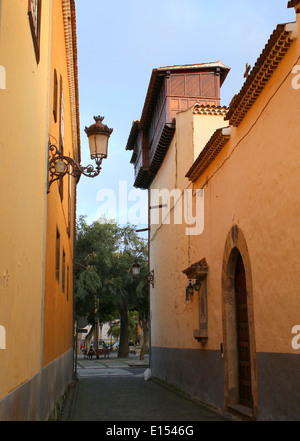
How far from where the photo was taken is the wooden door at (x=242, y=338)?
29.1 ft

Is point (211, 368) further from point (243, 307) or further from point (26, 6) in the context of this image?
point (26, 6)

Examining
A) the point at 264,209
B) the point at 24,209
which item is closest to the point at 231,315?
the point at 264,209

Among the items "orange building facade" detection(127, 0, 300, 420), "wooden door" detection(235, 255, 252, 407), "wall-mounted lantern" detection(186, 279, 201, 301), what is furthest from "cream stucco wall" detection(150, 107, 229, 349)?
"wooden door" detection(235, 255, 252, 407)

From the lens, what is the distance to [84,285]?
30953mm

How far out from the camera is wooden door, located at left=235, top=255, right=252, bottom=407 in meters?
8.86

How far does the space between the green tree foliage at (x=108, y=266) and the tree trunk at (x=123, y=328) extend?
6 cm

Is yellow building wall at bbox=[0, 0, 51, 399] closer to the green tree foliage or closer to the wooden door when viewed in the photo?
the wooden door

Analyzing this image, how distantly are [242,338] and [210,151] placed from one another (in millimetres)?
3876

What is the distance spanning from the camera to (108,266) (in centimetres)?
3262

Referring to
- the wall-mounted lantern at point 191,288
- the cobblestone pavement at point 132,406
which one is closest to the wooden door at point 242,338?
the cobblestone pavement at point 132,406

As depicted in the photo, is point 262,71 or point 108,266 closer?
point 262,71

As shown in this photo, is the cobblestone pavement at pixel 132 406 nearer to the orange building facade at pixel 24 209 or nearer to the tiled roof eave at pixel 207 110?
the orange building facade at pixel 24 209

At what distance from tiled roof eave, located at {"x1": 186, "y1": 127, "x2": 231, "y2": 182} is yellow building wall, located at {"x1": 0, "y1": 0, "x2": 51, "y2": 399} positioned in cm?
406

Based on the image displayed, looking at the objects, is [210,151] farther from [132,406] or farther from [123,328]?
[123,328]
